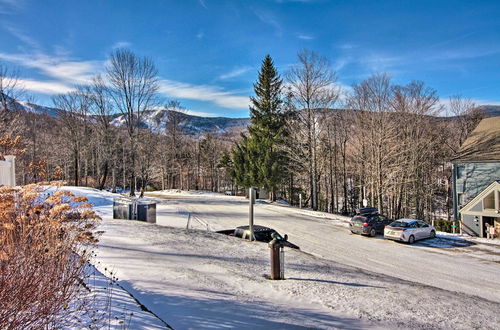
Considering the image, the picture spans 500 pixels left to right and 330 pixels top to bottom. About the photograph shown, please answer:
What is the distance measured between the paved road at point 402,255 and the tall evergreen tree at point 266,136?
13.2m

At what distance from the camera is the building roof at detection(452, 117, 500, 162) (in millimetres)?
24452

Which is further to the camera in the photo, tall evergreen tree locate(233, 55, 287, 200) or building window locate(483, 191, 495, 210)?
tall evergreen tree locate(233, 55, 287, 200)

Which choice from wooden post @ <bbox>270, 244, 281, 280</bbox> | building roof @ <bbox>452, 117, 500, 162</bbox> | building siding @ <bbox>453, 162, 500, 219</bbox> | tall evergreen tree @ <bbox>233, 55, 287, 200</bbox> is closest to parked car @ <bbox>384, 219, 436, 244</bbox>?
building siding @ <bbox>453, 162, 500, 219</bbox>

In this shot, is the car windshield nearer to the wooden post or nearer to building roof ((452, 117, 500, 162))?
building roof ((452, 117, 500, 162))

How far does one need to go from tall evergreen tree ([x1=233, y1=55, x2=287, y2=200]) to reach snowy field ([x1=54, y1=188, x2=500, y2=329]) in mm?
19916

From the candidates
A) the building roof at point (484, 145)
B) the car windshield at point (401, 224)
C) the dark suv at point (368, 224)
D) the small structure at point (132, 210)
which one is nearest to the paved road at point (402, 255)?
the dark suv at point (368, 224)

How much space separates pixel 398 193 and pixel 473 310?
29.2m

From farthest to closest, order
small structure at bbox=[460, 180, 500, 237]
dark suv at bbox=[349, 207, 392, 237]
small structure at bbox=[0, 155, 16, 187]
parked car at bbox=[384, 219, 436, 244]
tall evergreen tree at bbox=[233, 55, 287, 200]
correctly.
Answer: tall evergreen tree at bbox=[233, 55, 287, 200] < small structure at bbox=[460, 180, 500, 237] < dark suv at bbox=[349, 207, 392, 237] < parked car at bbox=[384, 219, 436, 244] < small structure at bbox=[0, 155, 16, 187]

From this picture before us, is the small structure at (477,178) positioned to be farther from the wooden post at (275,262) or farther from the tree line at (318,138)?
the wooden post at (275,262)

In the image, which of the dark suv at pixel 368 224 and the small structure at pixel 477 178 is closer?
the dark suv at pixel 368 224

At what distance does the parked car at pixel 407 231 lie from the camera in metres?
17.3

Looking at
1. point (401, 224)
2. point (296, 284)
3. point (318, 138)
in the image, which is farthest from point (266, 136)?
point (296, 284)

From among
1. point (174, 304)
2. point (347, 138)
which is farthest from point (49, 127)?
point (174, 304)

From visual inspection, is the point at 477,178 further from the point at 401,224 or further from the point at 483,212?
the point at 401,224
